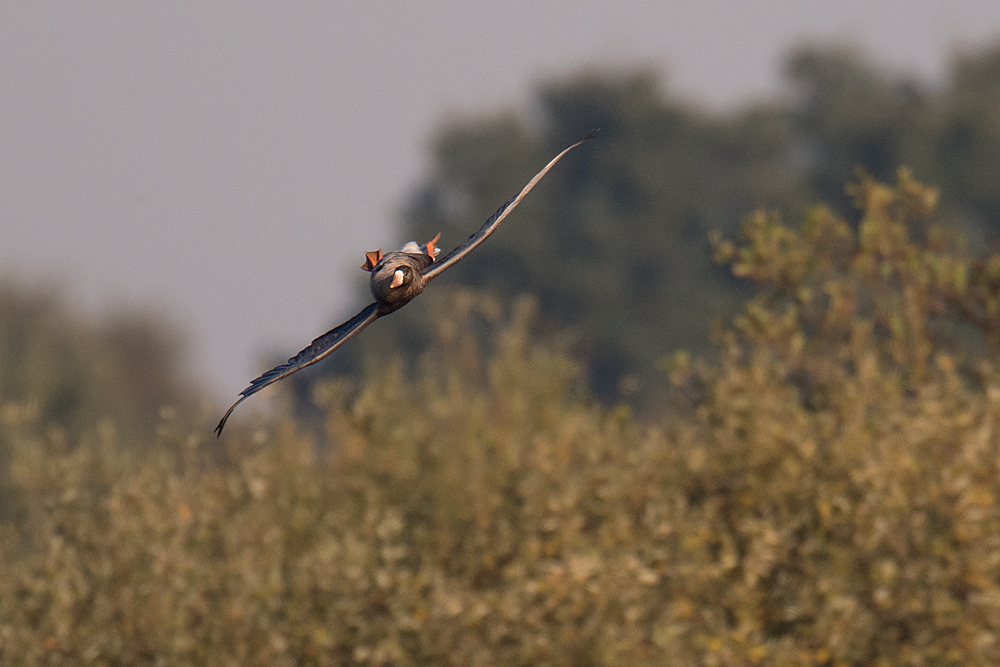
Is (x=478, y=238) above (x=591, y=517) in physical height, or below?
above

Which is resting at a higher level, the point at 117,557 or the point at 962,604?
the point at 117,557

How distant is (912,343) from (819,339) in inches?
25.6

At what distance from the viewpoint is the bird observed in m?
3.66

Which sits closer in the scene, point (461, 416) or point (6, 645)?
point (6, 645)

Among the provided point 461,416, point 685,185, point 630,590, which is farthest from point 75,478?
point 685,185

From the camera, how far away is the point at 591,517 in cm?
812

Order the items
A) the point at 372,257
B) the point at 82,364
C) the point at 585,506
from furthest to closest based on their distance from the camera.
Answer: the point at 82,364 < the point at 585,506 < the point at 372,257

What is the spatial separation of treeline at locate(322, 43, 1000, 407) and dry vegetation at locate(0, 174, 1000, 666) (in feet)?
93.9

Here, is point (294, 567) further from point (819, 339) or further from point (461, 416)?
point (819, 339)

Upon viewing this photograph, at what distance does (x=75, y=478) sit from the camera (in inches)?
307

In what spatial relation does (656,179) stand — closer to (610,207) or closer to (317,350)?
(610,207)

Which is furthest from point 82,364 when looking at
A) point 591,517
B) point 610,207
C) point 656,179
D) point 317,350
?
point 317,350

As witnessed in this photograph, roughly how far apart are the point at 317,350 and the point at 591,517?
4677mm

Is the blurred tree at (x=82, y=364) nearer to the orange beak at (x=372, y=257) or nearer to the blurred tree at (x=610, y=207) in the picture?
the blurred tree at (x=610, y=207)
